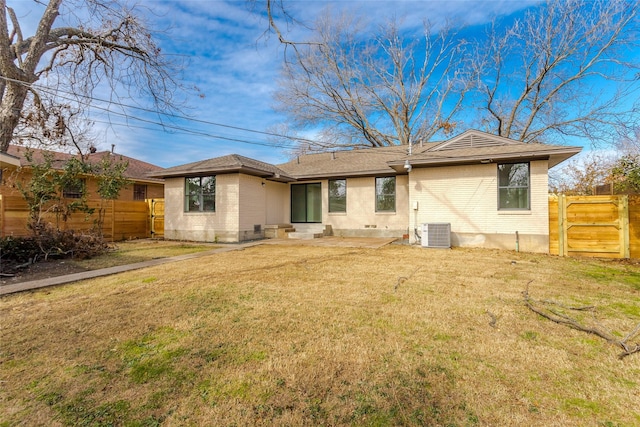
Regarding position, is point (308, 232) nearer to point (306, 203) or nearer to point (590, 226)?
point (306, 203)

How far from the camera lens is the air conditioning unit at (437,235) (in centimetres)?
991

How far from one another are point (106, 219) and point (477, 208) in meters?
14.9

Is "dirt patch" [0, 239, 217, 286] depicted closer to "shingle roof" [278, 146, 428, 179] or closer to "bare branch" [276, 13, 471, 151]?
"shingle roof" [278, 146, 428, 179]

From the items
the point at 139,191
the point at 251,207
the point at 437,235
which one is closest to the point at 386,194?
the point at 437,235

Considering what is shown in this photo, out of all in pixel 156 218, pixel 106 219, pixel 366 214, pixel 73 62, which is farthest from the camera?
pixel 156 218

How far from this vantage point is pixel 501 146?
1002 centimetres

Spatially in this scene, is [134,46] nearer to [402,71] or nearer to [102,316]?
[102,316]

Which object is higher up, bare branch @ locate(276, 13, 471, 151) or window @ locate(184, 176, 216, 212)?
bare branch @ locate(276, 13, 471, 151)

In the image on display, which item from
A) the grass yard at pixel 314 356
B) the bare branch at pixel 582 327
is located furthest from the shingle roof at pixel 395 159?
the bare branch at pixel 582 327

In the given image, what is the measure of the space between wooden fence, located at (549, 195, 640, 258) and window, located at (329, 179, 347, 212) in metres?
7.74

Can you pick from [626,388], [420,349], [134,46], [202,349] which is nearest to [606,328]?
[626,388]

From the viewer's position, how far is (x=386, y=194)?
12.9 m

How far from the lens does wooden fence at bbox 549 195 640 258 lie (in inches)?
321

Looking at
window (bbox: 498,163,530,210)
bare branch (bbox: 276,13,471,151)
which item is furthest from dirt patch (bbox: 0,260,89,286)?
bare branch (bbox: 276,13,471,151)
